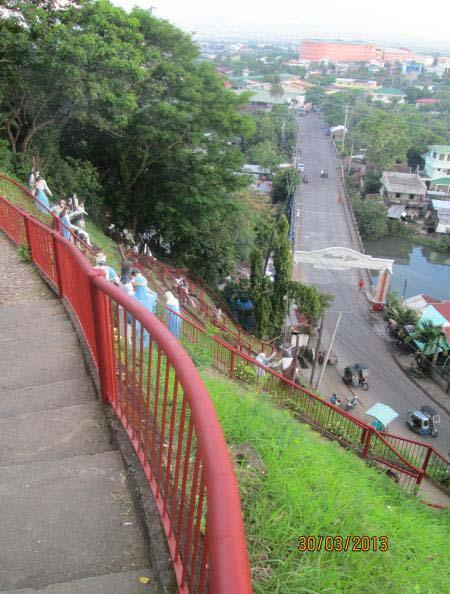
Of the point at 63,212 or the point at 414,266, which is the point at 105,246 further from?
the point at 414,266

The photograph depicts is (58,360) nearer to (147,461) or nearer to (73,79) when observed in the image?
(147,461)

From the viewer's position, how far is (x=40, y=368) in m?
3.93

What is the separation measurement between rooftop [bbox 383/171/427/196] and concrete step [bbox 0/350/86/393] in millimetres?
41845

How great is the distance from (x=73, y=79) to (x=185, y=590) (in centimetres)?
1395

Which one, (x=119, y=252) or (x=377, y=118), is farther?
(x=377, y=118)

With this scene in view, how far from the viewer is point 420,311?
23.9m

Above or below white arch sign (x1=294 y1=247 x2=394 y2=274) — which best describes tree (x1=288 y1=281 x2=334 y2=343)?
above

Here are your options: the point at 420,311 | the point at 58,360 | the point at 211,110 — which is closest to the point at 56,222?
the point at 58,360

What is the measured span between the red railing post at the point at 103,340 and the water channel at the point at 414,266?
29.3 metres

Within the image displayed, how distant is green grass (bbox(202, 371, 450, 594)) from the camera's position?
2.48 metres

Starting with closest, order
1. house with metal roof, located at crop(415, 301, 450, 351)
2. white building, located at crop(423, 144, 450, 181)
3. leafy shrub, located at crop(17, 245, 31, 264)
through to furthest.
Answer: leafy shrub, located at crop(17, 245, 31, 264)
house with metal roof, located at crop(415, 301, 450, 351)
white building, located at crop(423, 144, 450, 181)

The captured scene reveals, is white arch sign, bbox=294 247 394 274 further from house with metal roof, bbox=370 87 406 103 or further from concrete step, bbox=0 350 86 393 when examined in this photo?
house with metal roof, bbox=370 87 406 103

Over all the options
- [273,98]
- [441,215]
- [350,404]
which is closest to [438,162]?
[441,215]

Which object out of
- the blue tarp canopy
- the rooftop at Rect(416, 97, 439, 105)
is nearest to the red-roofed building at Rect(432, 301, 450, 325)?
the blue tarp canopy
